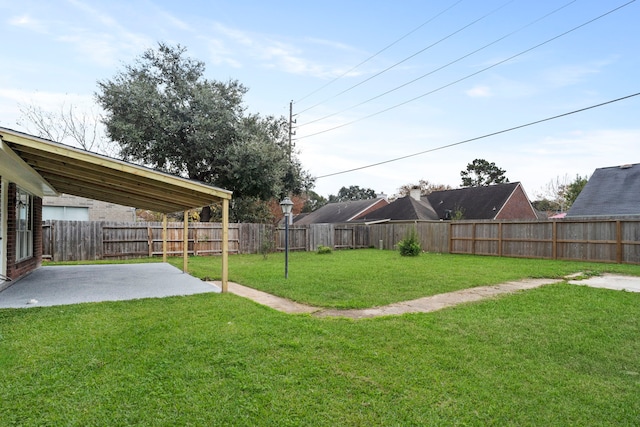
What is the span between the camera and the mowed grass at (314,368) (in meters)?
2.51

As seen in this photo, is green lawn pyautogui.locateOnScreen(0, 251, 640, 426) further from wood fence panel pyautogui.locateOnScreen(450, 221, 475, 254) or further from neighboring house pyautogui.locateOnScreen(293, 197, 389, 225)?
neighboring house pyautogui.locateOnScreen(293, 197, 389, 225)

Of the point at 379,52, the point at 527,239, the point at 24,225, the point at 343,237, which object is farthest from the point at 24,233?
the point at 527,239

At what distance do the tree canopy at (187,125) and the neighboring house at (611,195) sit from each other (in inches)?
579

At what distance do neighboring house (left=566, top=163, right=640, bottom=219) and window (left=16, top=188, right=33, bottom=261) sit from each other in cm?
1977

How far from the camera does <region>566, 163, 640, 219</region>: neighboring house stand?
15.7 metres

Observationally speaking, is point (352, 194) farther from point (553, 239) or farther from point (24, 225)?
point (24, 225)

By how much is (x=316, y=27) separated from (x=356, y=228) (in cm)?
1177

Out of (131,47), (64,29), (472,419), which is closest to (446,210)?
(131,47)

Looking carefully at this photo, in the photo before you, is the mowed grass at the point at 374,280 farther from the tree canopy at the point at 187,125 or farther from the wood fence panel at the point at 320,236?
the wood fence panel at the point at 320,236

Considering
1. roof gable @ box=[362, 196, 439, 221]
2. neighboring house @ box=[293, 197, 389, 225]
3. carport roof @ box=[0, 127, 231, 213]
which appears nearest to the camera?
carport roof @ box=[0, 127, 231, 213]

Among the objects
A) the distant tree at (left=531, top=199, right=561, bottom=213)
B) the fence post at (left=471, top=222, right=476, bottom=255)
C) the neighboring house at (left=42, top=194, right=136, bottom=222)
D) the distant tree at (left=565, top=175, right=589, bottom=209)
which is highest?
the distant tree at (left=565, top=175, right=589, bottom=209)

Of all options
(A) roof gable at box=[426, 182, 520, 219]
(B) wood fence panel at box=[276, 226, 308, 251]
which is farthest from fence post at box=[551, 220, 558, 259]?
(B) wood fence panel at box=[276, 226, 308, 251]

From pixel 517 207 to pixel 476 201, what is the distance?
2.76 meters

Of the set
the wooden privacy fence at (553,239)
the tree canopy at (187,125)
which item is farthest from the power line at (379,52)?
the wooden privacy fence at (553,239)
